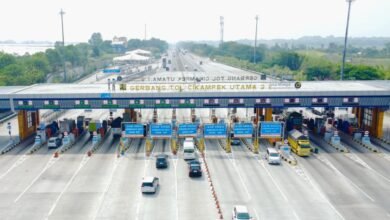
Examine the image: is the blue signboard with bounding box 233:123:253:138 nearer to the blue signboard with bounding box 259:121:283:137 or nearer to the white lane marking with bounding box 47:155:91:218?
the blue signboard with bounding box 259:121:283:137

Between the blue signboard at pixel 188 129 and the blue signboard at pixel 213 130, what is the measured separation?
1174 mm

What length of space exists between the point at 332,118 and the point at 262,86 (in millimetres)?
17210

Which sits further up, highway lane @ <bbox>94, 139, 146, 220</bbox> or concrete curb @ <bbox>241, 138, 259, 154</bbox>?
concrete curb @ <bbox>241, 138, 259, 154</bbox>

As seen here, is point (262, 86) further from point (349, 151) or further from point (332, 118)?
point (332, 118)

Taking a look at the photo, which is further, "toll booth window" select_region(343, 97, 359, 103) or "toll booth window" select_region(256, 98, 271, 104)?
"toll booth window" select_region(343, 97, 359, 103)

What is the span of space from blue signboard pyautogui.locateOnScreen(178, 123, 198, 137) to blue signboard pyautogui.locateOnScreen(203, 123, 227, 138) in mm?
1174

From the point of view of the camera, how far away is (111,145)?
49.8 meters

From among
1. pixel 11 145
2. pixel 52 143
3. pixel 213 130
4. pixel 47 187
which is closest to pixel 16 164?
pixel 52 143

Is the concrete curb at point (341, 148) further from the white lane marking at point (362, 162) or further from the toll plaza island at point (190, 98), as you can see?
the toll plaza island at point (190, 98)

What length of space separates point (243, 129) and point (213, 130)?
11.5ft

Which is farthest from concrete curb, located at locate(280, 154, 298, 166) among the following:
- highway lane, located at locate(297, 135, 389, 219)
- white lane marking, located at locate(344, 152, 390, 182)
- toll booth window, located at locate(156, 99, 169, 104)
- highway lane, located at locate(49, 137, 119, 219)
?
highway lane, located at locate(49, 137, 119, 219)

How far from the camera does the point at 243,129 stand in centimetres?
4706

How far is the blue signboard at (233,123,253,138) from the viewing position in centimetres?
4681

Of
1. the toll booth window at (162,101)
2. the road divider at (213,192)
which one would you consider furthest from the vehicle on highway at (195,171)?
the toll booth window at (162,101)
